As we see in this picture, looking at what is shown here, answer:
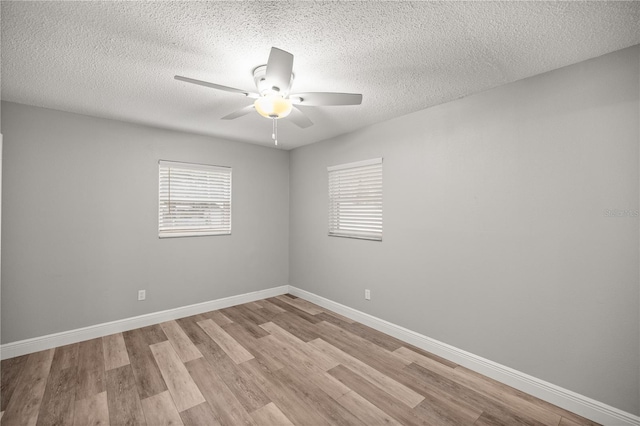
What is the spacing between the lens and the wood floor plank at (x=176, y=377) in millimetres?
2055

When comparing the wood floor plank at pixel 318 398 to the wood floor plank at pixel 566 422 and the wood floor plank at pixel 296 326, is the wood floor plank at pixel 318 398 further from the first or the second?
the wood floor plank at pixel 566 422

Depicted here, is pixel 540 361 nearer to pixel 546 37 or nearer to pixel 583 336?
pixel 583 336

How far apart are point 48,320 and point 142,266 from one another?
3.07ft

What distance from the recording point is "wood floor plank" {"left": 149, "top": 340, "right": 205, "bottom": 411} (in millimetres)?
2055

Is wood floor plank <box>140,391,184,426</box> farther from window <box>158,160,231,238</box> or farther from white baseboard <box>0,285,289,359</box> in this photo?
window <box>158,160,231,238</box>

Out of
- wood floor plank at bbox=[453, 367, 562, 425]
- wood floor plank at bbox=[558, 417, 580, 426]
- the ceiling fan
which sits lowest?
wood floor plank at bbox=[558, 417, 580, 426]

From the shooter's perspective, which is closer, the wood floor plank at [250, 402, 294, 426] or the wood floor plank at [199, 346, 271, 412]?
the wood floor plank at [250, 402, 294, 426]

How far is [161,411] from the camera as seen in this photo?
6.37 ft

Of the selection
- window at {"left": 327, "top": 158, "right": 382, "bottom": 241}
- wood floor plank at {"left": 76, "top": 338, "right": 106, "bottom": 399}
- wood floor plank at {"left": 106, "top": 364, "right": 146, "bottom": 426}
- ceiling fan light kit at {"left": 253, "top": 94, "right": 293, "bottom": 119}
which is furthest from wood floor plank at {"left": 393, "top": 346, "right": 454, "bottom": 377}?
wood floor plank at {"left": 76, "top": 338, "right": 106, "bottom": 399}

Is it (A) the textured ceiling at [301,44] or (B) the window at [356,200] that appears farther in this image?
(B) the window at [356,200]

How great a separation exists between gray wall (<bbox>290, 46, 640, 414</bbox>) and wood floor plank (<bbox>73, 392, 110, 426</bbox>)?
2.61 m

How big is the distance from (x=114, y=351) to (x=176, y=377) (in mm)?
947

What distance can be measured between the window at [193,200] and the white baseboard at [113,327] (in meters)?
0.99

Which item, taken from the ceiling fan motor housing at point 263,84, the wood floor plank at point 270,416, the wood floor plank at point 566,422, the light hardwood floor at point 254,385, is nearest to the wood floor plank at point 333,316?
the light hardwood floor at point 254,385
